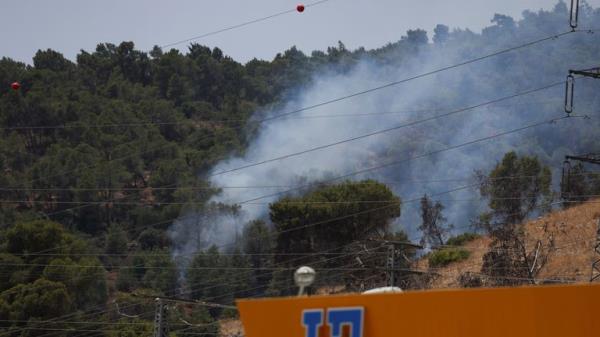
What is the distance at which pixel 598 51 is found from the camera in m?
187

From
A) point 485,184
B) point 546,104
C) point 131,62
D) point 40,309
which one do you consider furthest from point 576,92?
point 40,309

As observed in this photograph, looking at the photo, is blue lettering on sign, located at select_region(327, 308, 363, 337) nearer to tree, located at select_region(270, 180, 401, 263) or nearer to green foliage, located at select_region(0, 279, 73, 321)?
green foliage, located at select_region(0, 279, 73, 321)

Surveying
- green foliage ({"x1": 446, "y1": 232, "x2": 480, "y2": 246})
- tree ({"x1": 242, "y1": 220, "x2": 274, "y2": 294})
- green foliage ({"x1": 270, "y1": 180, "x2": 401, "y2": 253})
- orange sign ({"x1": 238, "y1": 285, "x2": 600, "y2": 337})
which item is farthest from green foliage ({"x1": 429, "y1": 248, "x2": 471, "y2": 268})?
orange sign ({"x1": 238, "y1": 285, "x2": 600, "y2": 337})

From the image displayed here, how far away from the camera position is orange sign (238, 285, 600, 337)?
1358 centimetres

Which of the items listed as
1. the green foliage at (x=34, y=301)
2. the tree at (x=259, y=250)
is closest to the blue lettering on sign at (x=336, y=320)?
the green foliage at (x=34, y=301)

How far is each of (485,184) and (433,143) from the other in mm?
64779

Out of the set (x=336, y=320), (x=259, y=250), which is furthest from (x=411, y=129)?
(x=336, y=320)

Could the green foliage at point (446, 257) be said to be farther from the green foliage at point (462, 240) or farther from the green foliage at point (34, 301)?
the green foliage at point (34, 301)

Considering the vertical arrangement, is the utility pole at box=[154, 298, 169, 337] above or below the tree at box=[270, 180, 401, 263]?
below

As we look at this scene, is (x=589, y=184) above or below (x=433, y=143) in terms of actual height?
below

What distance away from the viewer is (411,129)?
146 meters

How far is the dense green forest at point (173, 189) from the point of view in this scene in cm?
6262

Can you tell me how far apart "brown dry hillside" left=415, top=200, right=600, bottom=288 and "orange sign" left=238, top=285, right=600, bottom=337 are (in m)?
36.2

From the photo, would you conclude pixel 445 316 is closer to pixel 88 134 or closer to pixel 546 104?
pixel 88 134
